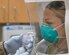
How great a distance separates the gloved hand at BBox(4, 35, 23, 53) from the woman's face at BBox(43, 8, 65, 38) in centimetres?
37

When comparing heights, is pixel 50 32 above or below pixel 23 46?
above

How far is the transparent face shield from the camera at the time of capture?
0.66 meters

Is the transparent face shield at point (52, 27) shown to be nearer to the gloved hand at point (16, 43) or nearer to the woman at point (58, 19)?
the woman at point (58, 19)

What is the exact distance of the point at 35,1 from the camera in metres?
0.69

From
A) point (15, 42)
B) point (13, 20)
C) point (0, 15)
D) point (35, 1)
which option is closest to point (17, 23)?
point (13, 20)

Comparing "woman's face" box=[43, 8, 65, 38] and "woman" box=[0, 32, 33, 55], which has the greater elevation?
"woman's face" box=[43, 8, 65, 38]

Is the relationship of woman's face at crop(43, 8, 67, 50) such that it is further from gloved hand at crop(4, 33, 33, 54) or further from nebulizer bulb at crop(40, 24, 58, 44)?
gloved hand at crop(4, 33, 33, 54)

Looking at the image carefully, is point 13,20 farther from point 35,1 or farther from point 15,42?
point 35,1

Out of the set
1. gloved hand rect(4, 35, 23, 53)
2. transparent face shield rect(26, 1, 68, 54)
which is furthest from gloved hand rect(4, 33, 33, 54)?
transparent face shield rect(26, 1, 68, 54)

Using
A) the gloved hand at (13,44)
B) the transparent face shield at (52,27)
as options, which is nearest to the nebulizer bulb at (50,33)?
the transparent face shield at (52,27)

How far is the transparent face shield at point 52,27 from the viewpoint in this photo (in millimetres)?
660

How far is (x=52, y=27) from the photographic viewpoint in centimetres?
66

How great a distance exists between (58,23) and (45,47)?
0.11 metres

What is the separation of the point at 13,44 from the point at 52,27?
411mm
